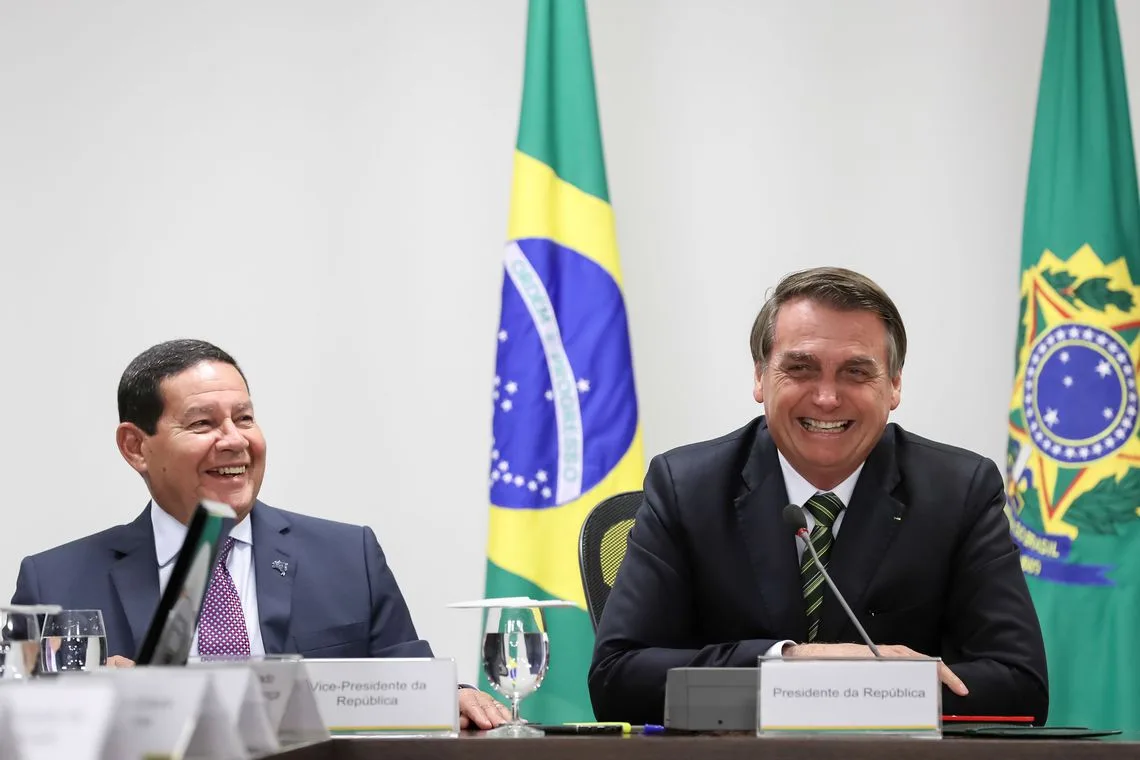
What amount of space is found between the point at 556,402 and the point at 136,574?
4.97 feet

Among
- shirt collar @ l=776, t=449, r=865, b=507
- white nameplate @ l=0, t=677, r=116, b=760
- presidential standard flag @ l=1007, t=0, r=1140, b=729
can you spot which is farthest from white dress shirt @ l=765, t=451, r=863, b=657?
white nameplate @ l=0, t=677, r=116, b=760

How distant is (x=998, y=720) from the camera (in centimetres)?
197

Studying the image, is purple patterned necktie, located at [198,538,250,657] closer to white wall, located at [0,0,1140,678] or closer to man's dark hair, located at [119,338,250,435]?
man's dark hair, located at [119,338,250,435]

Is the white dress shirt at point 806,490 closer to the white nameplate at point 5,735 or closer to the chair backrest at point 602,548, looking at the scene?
the chair backrest at point 602,548

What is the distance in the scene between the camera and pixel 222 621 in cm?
253

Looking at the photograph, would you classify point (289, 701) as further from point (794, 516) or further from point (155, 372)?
point (155, 372)

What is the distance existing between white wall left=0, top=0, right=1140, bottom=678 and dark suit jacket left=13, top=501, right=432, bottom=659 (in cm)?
167

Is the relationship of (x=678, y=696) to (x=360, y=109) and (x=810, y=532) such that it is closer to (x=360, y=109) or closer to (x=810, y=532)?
(x=810, y=532)

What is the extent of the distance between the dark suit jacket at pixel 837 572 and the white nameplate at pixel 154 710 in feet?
3.80

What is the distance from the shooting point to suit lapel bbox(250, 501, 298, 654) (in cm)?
257

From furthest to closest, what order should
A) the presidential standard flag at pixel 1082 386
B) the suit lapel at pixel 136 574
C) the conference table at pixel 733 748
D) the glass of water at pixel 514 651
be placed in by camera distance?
the presidential standard flag at pixel 1082 386, the suit lapel at pixel 136 574, the glass of water at pixel 514 651, the conference table at pixel 733 748

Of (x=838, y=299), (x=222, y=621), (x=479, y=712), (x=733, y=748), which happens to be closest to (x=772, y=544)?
(x=838, y=299)

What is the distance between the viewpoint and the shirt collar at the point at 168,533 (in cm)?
266

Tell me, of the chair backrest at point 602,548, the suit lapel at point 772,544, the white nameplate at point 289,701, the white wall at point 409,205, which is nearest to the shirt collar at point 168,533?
the chair backrest at point 602,548
